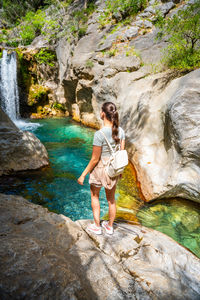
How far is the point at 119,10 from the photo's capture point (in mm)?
11594

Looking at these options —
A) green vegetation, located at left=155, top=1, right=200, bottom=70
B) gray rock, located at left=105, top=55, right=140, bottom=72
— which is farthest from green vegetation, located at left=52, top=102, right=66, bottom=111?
green vegetation, located at left=155, top=1, right=200, bottom=70

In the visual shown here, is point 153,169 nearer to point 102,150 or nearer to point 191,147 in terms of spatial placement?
point 191,147

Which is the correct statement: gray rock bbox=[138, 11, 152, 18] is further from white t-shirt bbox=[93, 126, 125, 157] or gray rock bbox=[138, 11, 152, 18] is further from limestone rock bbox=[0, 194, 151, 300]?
limestone rock bbox=[0, 194, 151, 300]

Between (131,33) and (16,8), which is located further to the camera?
(16,8)

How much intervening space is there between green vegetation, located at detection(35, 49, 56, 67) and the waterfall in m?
1.88

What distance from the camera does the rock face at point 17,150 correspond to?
194 inches

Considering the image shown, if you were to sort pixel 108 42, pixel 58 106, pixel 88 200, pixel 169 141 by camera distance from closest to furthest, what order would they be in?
pixel 169 141
pixel 88 200
pixel 108 42
pixel 58 106

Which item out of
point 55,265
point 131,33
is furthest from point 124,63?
point 55,265

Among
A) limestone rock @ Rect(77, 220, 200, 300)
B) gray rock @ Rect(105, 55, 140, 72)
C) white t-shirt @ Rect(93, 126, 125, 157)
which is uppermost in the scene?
gray rock @ Rect(105, 55, 140, 72)

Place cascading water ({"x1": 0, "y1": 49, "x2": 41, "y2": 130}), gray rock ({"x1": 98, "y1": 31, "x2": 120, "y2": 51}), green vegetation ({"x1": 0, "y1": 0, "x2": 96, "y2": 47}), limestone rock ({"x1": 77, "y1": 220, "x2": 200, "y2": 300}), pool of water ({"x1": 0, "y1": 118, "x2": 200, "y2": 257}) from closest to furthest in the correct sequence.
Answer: limestone rock ({"x1": 77, "y1": 220, "x2": 200, "y2": 300}), pool of water ({"x1": 0, "y1": 118, "x2": 200, "y2": 257}), gray rock ({"x1": 98, "y1": 31, "x2": 120, "y2": 51}), cascading water ({"x1": 0, "y1": 49, "x2": 41, "y2": 130}), green vegetation ({"x1": 0, "y1": 0, "x2": 96, "y2": 47})

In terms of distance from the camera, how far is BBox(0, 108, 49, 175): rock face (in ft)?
16.2

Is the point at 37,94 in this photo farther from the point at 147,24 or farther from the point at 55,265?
the point at 55,265

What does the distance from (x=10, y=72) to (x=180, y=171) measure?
48.0 feet

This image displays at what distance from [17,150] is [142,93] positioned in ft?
16.7
